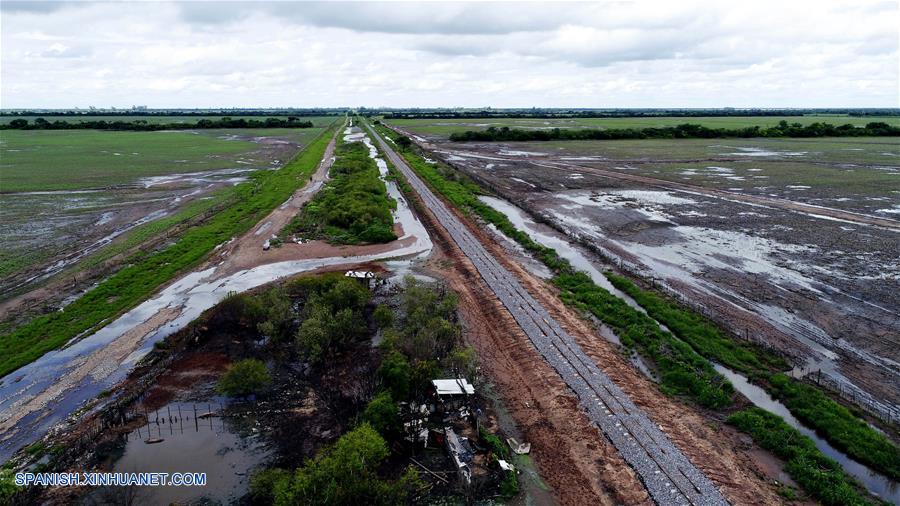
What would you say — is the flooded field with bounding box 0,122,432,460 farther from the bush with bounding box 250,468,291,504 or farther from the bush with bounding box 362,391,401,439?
the bush with bounding box 362,391,401,439

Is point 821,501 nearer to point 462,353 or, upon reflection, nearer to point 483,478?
point 483,478

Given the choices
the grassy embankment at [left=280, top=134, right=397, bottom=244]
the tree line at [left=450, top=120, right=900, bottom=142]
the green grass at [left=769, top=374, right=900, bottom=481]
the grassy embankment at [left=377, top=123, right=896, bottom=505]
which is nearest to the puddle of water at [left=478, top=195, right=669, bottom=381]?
the grassy embankment at [left=377, top=123, right=896, bottom=505]

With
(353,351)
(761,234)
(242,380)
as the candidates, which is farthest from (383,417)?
(761,234)

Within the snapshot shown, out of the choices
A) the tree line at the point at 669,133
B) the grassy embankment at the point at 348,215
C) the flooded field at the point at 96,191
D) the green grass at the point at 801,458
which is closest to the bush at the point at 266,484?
the green grass at the point at 801,458

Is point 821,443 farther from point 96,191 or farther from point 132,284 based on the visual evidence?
point 96,191

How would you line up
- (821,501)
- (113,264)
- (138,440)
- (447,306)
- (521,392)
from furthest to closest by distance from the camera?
(113,264) → (447,306) → (521,392) → (138,440) → (821,501)

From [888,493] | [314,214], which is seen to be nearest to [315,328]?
[888,493]
